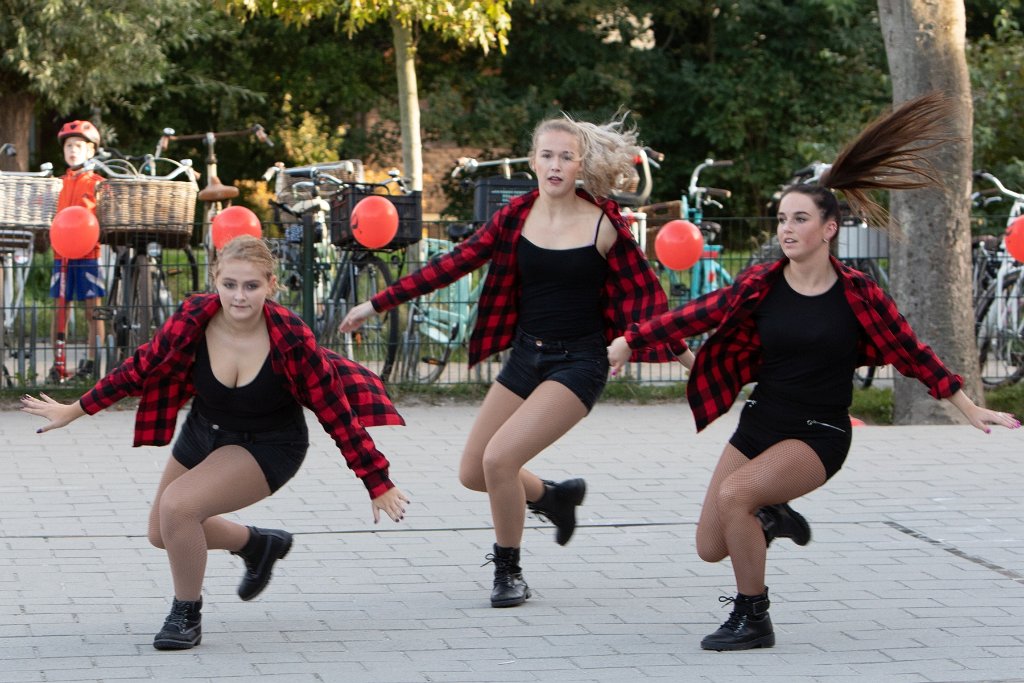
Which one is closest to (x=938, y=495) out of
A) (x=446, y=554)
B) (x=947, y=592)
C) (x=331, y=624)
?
(x=947, y=592)

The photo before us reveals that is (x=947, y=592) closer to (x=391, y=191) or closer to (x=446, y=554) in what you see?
(x=446, y=554)

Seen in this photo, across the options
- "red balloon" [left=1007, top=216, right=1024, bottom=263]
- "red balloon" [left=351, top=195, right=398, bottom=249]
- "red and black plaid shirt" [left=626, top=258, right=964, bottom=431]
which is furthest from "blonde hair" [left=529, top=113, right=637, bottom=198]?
"red balloon" [left=1007, top=216, right=1024, bottom=263]

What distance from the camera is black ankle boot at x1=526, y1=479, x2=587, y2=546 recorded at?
598cm

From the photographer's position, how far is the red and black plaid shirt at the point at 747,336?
5098 mm

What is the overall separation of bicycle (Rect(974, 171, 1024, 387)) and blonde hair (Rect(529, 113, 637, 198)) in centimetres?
575

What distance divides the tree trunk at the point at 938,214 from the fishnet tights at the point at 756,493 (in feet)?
16.7

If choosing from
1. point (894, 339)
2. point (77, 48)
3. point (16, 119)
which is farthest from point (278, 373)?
point (16, 119)

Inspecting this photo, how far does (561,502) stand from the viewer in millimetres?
6008

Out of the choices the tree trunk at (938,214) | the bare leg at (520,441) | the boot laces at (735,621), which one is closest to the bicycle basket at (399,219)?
the tree trunk at (938,214)

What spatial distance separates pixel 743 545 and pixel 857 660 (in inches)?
19.1

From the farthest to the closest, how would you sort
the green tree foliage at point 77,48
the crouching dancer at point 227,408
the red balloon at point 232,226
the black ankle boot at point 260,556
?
the green tree foliage at point 77,48, the red balloon at point 232,226, the black ankle boot at point 260,556, the crouching dancer at point 227,408

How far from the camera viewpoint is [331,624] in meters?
5.36

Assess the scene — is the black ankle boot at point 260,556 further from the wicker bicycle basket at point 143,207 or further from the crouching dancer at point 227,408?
the wicker bicycle basket at point 143,207

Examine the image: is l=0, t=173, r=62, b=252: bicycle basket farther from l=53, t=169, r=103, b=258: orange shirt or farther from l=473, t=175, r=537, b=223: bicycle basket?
A: l=473, t=175, r=537, b=223: bicycle basket
